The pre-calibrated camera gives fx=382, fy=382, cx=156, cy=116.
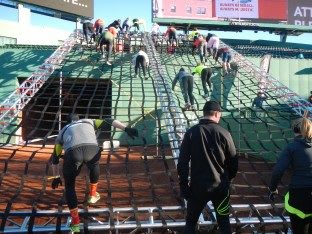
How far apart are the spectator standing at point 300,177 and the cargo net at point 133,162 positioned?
2.50ft

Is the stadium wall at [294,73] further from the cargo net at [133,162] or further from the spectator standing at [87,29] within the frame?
the spectator standing at [87,29]

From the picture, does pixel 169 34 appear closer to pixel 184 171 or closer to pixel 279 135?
pixel 279 135

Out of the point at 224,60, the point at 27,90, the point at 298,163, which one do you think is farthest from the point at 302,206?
the point at 224,60

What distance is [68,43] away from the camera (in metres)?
14.5

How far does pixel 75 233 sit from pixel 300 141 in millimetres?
2327

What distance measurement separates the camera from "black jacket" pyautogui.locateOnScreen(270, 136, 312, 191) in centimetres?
317

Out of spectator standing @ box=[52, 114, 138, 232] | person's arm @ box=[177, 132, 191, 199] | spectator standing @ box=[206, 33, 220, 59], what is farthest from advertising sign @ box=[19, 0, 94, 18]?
person's arm @ box=[177, 132, 191, 199]

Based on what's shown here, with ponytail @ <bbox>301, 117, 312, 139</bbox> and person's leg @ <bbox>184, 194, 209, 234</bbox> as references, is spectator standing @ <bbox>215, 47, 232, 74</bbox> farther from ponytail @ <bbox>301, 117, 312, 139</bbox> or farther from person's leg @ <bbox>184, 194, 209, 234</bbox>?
person's leg @ <bbox>184, 194, 209, 234</bbox>

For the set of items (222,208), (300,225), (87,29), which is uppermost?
(87,29)

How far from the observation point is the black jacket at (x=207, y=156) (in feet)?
10.2

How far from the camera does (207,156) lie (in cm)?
312

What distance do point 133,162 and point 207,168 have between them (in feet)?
20.7

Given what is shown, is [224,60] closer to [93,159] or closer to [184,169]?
[93,159]

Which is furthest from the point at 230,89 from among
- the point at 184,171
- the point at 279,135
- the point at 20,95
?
the point at 184,171
